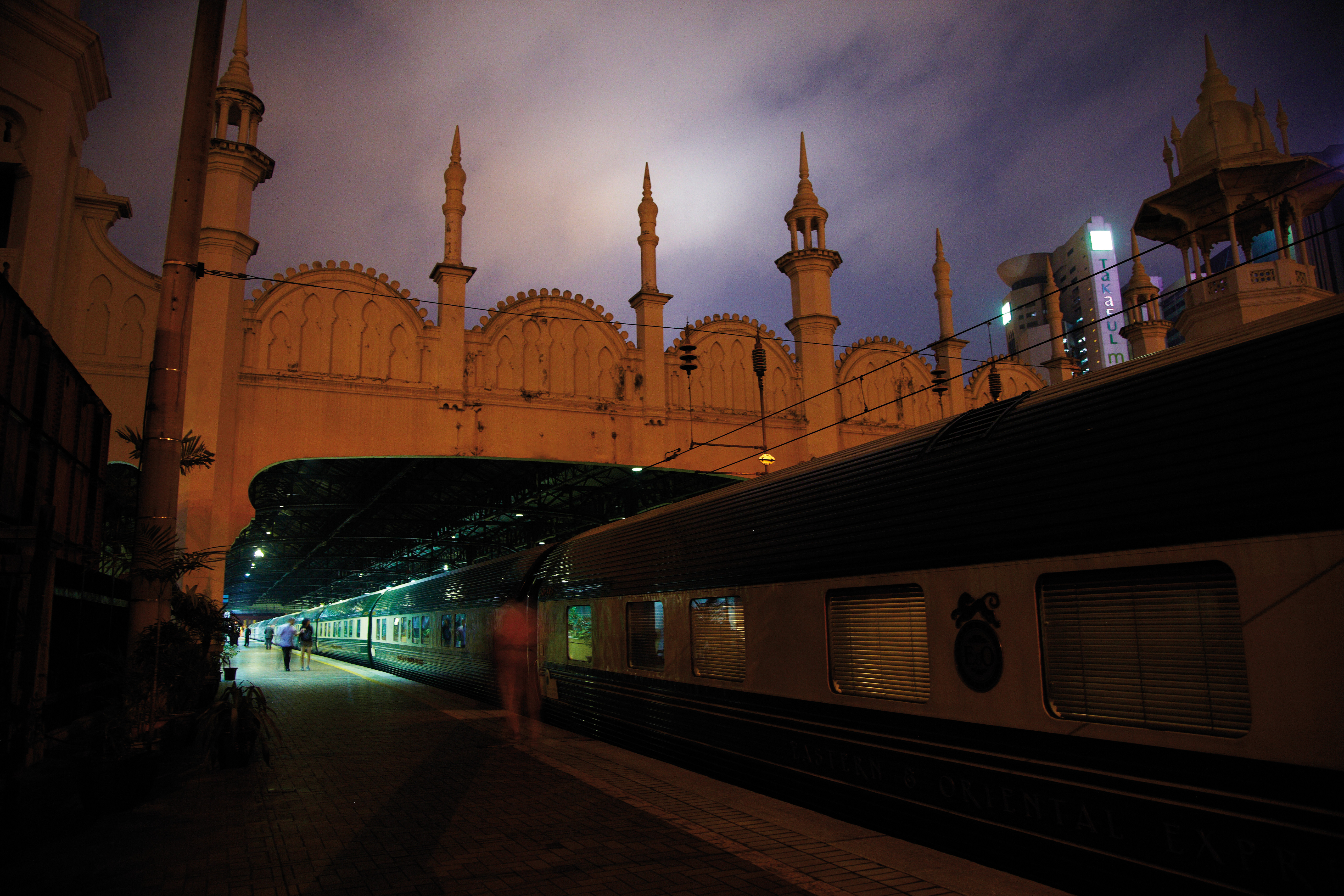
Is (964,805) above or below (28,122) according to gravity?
below

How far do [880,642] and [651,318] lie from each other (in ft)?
48.9

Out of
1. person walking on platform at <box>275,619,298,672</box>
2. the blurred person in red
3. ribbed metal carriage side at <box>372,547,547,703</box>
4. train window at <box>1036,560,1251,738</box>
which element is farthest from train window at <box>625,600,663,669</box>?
person walking on platform at <box>275,619,298,672</box>

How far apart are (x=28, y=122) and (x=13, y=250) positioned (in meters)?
2.04

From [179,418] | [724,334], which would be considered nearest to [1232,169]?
[724,334]

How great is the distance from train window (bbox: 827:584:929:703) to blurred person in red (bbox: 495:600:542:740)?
8.02 meters

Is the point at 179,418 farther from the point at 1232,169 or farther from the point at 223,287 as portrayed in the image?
the point at 1232,169

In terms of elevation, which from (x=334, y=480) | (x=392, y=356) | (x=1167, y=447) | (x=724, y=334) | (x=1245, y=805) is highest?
(x=724, y=334)

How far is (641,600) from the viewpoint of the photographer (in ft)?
33.3

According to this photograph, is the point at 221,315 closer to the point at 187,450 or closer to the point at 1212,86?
the point at 187,450

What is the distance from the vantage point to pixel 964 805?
5.25 m

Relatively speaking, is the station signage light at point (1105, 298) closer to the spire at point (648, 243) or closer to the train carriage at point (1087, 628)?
the spire at point (648, 243)

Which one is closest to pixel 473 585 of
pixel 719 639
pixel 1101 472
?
pixel 719 639

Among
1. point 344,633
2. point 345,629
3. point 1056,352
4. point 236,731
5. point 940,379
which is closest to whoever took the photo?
point 236,731

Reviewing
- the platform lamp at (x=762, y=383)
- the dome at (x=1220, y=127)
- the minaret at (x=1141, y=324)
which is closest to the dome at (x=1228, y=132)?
the dome at (x=1220, y=127)
